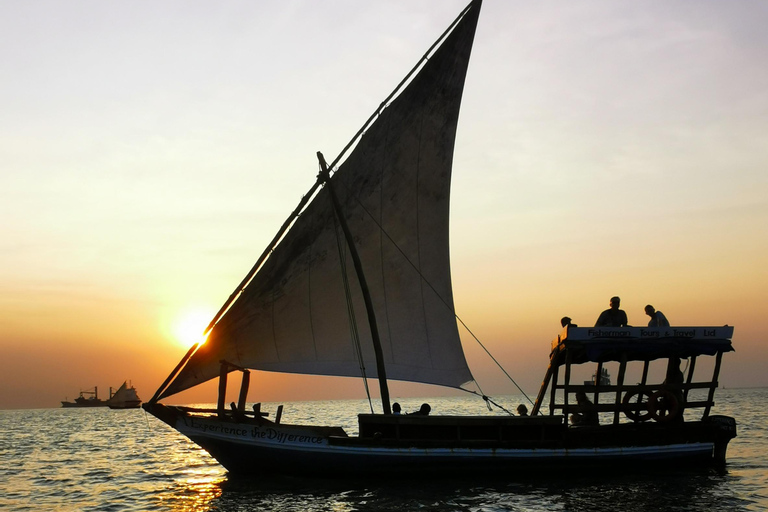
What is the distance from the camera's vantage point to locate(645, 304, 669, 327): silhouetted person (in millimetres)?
23203

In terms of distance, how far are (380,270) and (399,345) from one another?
2591 millimetres

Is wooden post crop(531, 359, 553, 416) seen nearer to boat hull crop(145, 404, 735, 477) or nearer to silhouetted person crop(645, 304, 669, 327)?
boat hull crop(145, 404, 735, 477)

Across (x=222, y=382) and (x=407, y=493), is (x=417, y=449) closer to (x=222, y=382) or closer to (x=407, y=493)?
(x=407, y=493)

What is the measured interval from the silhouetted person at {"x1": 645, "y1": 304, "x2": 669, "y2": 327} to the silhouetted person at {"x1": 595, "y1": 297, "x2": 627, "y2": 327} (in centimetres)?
94

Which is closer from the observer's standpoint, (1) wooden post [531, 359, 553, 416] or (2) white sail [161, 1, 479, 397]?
(2) white sail [161, 1, 479, 397]

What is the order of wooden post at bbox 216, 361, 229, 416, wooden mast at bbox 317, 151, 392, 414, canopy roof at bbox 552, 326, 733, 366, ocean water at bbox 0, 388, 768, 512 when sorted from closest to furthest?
ocean water at bbox 0, 388, 768, 512, wooden post at bbox 216, 361, 229, 416, canopy roof at bbox 552, 326, 733, 366, wooden mast at bbox 317, 151, 392, 414

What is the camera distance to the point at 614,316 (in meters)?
23.0

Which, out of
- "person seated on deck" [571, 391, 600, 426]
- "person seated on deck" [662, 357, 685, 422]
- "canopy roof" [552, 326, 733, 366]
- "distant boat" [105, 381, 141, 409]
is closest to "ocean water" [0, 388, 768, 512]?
"person seated on deck" [571, 391, 600, 426]

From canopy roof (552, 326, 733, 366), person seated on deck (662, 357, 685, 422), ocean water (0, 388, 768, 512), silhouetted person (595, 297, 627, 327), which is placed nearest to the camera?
ocean water (0, 388, 768, 512)

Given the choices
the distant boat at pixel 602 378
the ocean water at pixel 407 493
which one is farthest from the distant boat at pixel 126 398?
the ocean water at pixel 407 493

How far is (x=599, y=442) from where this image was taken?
22.8 m

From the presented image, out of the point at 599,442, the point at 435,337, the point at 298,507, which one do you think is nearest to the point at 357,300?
the point at 435,337

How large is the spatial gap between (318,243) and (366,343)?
12.2 ft

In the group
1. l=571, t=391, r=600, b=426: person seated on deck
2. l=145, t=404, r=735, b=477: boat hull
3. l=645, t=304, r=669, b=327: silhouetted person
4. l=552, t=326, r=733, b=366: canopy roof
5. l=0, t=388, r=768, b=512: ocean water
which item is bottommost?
l=0, t=388, r=768, b=512: ocean water
